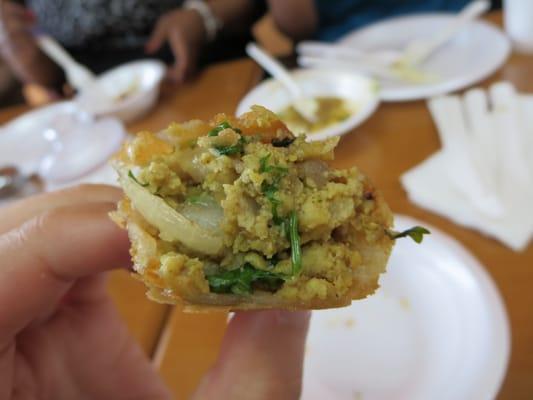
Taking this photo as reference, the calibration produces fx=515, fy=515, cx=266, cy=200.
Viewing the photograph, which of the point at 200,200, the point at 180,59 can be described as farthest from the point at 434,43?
the point at 200,200

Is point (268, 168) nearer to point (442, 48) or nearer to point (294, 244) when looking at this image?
point (294, 244)

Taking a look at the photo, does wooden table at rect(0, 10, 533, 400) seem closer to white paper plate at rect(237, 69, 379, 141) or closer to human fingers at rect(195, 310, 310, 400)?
white paper plate at rect(237, 69, 379, 141)

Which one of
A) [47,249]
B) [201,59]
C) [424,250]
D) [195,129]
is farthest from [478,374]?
[201,59]

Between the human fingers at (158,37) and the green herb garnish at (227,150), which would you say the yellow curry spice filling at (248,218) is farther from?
the human fingers at (158,37)

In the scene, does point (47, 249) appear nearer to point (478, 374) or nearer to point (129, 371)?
point (129, 371)

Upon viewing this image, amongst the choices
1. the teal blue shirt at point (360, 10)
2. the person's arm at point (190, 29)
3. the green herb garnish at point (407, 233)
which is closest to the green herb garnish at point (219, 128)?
the green herb garnish at point (407, 233)

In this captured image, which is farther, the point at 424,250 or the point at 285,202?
the point at 424,250
